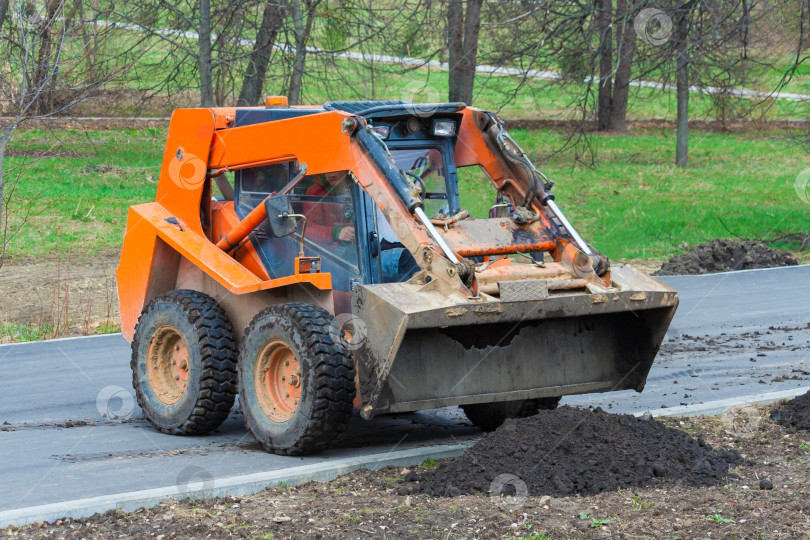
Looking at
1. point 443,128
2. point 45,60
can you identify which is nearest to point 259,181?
point 443,128

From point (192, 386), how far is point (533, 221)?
2710 millimetres

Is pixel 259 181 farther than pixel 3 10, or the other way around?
pixel 3 10

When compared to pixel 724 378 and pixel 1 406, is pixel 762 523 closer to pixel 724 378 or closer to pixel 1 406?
pixel 724 378

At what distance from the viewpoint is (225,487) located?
597cm

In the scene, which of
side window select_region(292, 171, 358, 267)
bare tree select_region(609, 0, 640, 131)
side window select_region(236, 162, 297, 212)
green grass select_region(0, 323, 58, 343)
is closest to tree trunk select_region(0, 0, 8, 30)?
green grass select_region(0, 323, 58, 343)

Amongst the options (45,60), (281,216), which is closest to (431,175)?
(281,216)

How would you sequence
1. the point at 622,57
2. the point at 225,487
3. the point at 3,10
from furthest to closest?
the point at 622,57
the point at 3,10
the point at 225,487

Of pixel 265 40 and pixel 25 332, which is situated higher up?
pixel 265 40

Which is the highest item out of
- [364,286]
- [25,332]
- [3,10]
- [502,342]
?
[3,10]

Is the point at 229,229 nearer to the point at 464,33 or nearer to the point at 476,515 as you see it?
the point at 476,515

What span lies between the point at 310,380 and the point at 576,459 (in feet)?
5.63

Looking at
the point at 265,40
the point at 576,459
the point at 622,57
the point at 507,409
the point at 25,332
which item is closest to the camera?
the point at 576,459

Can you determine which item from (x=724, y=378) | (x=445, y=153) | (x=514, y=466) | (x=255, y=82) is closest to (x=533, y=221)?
(x=445, y=153)

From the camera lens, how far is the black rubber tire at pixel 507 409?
7871 mm
